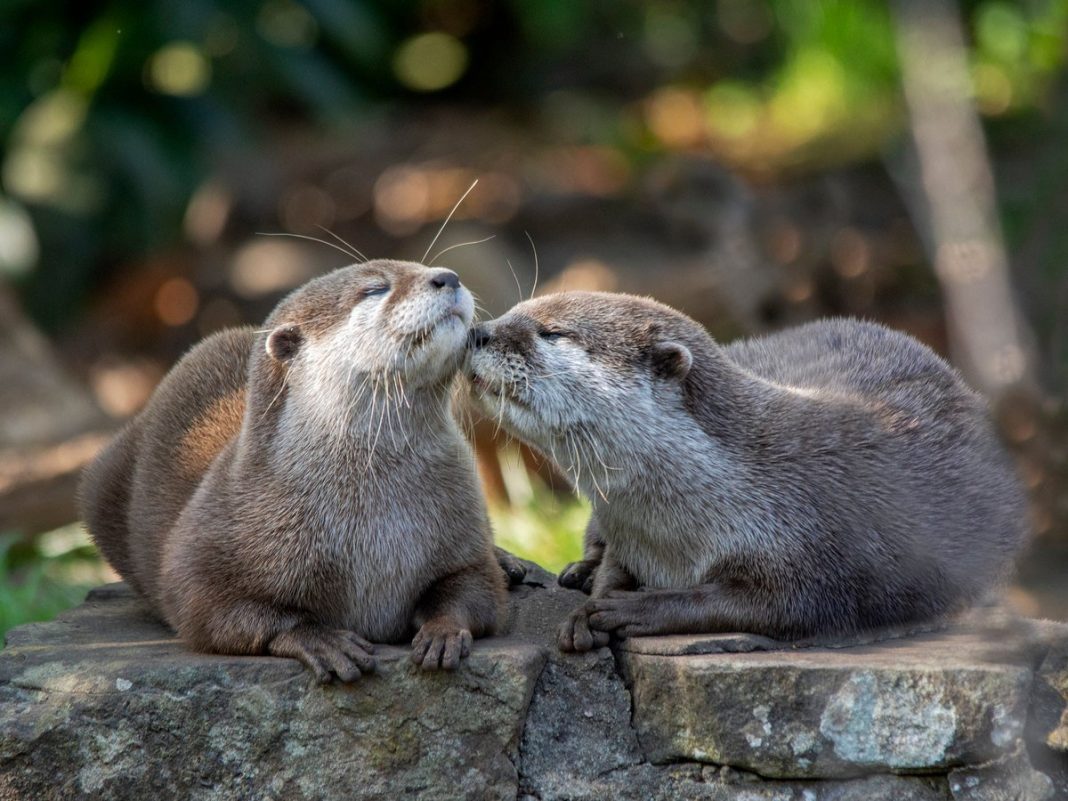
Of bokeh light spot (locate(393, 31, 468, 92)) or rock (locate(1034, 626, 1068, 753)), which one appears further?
bokeh light spot (locate(393, 31, 468, 92))

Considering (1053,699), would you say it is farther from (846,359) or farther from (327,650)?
(327,650)

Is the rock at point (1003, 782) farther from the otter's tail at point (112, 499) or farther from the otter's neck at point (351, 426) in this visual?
the otter's tail at point (112, 499)

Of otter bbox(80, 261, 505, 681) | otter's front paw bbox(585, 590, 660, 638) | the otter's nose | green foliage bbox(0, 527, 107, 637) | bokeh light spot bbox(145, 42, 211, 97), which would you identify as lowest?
green foliage bbox(0, 527, 107, 637)

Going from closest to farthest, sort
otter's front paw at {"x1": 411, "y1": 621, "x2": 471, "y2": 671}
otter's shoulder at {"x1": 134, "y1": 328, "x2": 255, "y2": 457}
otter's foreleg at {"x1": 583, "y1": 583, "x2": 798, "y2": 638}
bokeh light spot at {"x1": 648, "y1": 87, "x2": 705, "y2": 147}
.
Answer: otter's front paw at {"x1": 411, "y1": 621, "x2": 471, "y2": 671}, otter's foreleg at {"x1": 583, "y1": 583, "x2": 798, "y2": 638}, otter's shoulder at {"x1": 134, "y1": 328, "x2": 255, "y2": 457}, bokeh light spot at {"x1": 648, "y1": 87, "x2": 705, "y2": 147}

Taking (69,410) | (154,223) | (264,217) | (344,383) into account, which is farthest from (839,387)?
(264,217)

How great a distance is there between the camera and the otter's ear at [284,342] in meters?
3.18

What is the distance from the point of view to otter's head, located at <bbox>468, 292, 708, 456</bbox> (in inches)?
122

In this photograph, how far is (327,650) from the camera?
2.89 metres

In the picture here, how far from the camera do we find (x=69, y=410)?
21.5 feet

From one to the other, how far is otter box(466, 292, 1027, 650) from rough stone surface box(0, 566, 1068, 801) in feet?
0.39

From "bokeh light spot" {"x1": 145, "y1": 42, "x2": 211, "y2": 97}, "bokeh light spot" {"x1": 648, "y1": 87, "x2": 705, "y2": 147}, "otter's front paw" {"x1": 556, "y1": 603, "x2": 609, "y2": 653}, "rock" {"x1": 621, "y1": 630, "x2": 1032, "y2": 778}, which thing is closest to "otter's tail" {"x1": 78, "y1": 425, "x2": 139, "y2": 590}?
"otter's front paw" {"x1": 556, "y1": 603, "x2": 609, "y2": 653}

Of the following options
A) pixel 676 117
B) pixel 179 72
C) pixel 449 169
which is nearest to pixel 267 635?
pixel 179 72

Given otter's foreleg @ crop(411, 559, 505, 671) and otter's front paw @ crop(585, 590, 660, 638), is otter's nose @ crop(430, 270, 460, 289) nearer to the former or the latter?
otter's foreleg @ crop(411, 559, 505, 671)

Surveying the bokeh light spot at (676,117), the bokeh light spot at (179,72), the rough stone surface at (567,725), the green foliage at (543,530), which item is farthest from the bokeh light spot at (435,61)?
the rough stone surface at (567,725)
